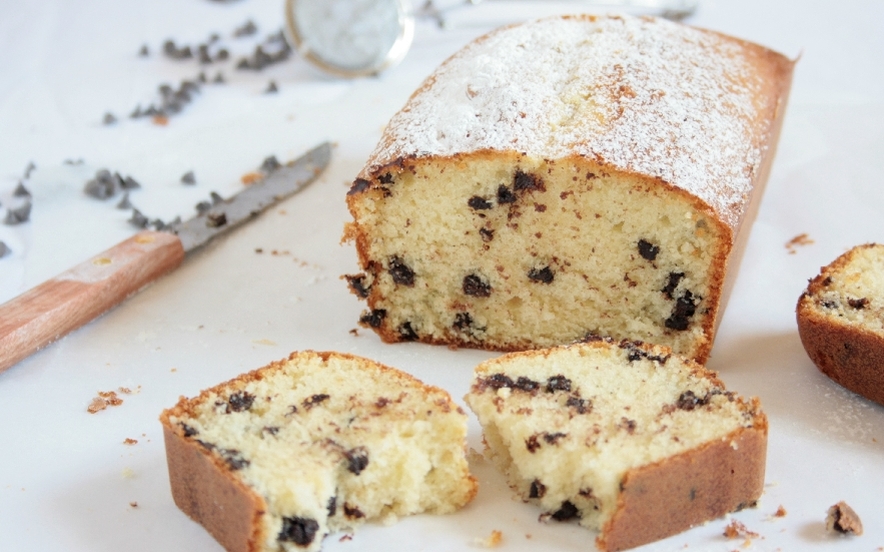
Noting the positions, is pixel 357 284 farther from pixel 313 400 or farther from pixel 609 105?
pixel 609 105

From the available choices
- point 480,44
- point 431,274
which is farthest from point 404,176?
point 480,44

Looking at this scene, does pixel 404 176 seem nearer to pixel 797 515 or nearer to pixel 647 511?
pixel 647 511

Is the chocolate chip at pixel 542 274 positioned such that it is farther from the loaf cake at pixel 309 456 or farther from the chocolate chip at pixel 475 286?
the loaf cake at pixel 309 456

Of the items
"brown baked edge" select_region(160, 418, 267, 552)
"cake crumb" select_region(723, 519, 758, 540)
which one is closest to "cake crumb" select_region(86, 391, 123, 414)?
"brown baked edge" select_region(160, 418, 267, 552)

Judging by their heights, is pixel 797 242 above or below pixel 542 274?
below

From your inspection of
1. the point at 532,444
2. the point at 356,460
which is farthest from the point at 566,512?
the point at 356,460

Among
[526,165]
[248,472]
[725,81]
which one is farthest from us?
[725,81]
